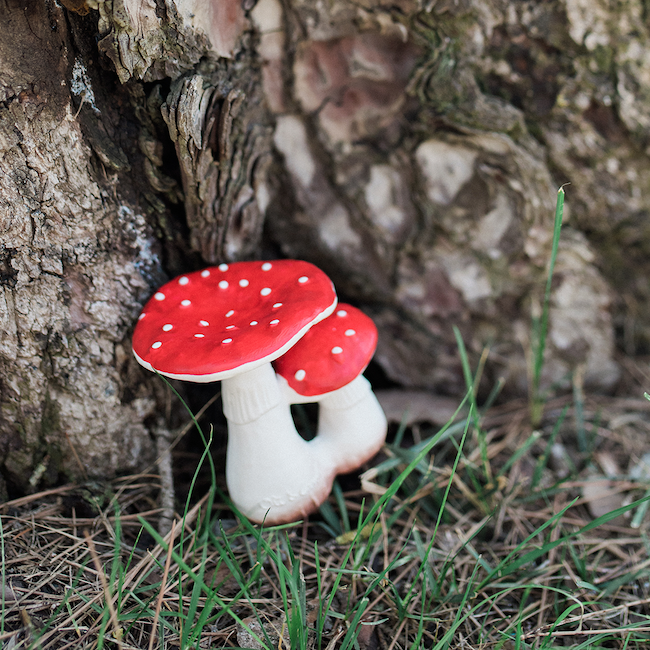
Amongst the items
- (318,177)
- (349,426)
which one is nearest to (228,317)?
(349,426)

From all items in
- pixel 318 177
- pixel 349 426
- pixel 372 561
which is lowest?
pixel 372 561

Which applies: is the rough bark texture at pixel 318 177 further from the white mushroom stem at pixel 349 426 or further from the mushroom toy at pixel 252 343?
the white mushroom stem at pixel 349 426

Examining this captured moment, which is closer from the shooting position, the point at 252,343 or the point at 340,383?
the point at 252,343

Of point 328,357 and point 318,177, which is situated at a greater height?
point 318,177

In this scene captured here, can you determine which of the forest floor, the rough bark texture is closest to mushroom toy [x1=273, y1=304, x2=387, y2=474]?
the forest floor

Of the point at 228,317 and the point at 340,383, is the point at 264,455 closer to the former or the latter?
the point at 340,383

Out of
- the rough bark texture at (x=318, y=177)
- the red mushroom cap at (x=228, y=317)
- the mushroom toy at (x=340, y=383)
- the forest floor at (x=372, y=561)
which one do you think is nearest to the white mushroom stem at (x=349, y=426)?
the mushroom toy at (x=340, y=383)

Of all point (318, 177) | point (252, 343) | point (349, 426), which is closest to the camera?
point (252, 343)

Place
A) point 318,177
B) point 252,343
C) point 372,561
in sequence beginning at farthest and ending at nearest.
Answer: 1. point 318,177
2. point 372,561
3. point 252,343
